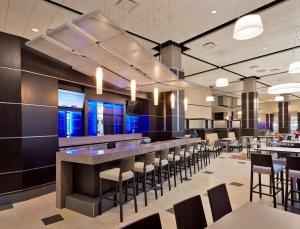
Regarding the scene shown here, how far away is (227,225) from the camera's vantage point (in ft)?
4.24

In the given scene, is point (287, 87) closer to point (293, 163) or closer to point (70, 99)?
point (293, 163)

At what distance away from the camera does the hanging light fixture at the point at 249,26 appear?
298 cm

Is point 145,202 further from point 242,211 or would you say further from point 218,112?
point 218,112

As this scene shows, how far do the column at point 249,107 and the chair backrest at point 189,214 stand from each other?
1094cm

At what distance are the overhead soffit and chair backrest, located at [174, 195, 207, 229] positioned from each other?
2.50 meters

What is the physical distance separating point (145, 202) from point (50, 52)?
3.47m

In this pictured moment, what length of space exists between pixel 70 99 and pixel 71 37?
2.64 metres

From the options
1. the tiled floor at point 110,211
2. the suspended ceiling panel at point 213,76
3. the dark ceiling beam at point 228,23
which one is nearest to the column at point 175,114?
the dark ceiling beam at point 228,23

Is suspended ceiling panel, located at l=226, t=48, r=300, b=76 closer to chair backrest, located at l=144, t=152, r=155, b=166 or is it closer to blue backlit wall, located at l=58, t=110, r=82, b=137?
chair backrest, located at l=144, t=152, r=155, b=166

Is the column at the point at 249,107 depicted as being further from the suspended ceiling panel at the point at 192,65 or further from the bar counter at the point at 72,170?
the bar counter at the point at 72,170

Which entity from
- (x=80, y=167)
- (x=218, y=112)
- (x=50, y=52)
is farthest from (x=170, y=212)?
(x=218, y=112)

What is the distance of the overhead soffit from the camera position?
2.97 meters

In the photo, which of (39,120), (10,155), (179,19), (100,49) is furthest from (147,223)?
(179,19)

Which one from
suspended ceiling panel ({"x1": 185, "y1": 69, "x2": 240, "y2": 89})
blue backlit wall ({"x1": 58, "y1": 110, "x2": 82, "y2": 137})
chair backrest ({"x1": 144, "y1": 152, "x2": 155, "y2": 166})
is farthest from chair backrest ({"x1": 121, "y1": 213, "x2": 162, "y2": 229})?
suspended ceiling panel ({"x1": 185, "y1": 69, "x2": 240, "y2": 89})
